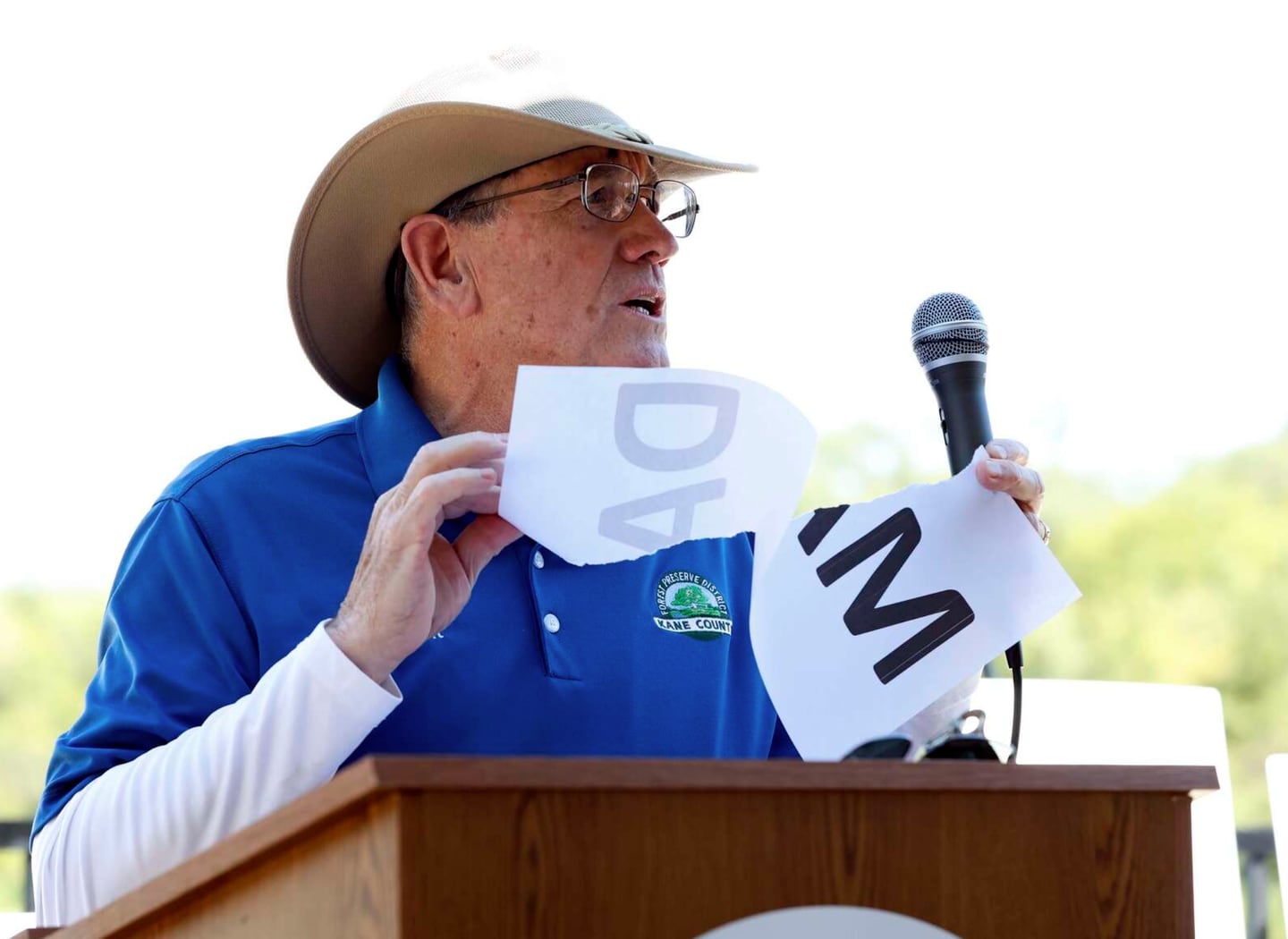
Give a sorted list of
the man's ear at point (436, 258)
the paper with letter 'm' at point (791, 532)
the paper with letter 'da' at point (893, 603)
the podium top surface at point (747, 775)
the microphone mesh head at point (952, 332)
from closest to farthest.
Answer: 1. the podium top surface at point (747, 775)
2. the paper with letter 'm' at point (791, 532)
3. the paper with letter 'da' at point (893, 603)
4. the microphone mesh head at point (952, 332)
5. the man's ear at point (436, 258)

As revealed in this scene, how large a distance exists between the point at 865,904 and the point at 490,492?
74cm

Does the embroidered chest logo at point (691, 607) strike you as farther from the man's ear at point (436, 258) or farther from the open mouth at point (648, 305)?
the man's ear at point (436, 258)

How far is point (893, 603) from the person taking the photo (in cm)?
192

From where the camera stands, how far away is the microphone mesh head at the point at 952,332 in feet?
6.54

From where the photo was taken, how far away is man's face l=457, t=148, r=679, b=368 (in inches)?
89.7

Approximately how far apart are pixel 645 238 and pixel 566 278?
138 millimetres

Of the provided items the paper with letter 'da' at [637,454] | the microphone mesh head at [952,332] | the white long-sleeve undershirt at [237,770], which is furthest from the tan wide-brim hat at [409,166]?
the white long-sleeve undershirt at [237,770]

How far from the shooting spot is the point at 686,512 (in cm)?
182

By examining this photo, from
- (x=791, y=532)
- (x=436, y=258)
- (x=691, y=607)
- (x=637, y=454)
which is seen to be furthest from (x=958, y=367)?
(x=436, y=258)

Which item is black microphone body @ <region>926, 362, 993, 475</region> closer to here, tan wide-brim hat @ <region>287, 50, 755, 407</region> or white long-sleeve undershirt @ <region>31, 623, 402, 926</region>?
tan wide-brim hat @ <region>287, 50, 755, 407</region>

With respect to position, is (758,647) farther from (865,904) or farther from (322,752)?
(865,904)

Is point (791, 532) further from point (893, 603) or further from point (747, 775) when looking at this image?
point (747, 775)

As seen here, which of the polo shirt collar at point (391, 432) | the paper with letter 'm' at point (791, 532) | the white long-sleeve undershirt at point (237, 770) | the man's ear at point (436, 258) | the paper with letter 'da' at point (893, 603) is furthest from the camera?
the man's ear at point (436, 258)

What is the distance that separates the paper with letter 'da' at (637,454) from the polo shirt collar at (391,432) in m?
0.49
